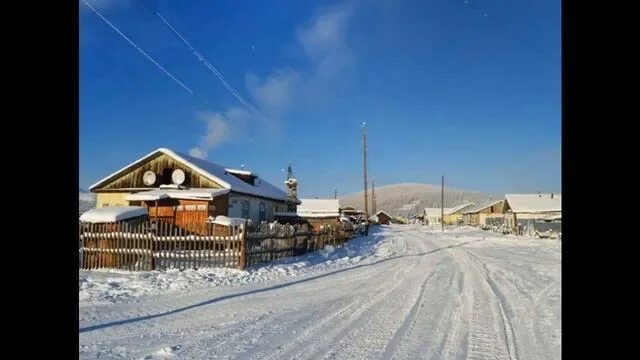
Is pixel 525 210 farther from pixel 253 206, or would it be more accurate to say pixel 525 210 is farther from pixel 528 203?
pixel 253 206

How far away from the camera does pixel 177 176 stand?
74.8 ft

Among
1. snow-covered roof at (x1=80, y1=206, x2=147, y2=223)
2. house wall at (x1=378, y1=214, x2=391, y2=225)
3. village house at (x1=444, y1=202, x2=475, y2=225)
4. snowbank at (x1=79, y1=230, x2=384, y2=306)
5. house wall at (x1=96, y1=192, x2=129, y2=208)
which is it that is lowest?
house wall at (x1=378, y1=214, x2=391, y2=225)

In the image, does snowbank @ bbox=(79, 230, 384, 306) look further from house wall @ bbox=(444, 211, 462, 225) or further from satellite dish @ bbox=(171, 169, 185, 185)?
house wall @ bbox=(444, 211, 462, 225)

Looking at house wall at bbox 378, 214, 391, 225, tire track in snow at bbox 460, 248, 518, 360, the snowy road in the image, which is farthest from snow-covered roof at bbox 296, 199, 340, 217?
house wall at bbox 378, 214, 391, 225

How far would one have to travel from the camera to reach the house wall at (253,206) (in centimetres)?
2353

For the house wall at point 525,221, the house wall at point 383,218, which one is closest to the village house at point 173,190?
the house wall at point 525,221

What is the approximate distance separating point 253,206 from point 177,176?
547 centimetres

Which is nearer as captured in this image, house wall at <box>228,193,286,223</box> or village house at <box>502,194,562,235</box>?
house wall at <box>228,193,286,223</box>

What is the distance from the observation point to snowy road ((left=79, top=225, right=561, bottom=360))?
493cm
